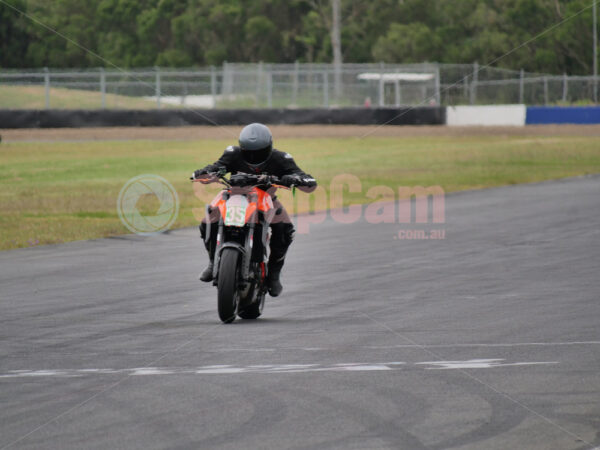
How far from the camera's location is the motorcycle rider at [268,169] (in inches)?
340

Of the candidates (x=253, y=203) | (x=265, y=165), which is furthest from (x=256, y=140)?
(x=253, y=203)

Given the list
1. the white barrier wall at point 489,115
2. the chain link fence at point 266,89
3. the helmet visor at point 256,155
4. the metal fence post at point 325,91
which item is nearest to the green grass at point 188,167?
the white barrier wall at point 489,115

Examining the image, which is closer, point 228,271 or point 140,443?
point 140,443

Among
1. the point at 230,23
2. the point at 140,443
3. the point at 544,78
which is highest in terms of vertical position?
the point at 230,23

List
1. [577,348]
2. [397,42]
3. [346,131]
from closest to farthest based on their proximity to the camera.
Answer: [577,348] → [346,131] → [397,42]

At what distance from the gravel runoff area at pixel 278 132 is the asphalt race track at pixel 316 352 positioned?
91.0ft

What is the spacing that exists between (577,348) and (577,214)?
1016 cm

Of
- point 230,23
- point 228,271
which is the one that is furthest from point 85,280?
point 230,23

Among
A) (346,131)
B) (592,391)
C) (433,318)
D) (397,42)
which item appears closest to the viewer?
(592,391)

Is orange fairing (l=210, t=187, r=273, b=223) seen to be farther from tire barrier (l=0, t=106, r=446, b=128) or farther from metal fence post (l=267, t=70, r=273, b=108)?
metal fence post (l=267, t=70, r=273, b=108)

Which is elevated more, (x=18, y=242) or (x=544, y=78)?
(x=544, y=78)

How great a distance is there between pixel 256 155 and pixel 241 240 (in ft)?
2.36

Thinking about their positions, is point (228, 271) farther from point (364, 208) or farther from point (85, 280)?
point (364, 208)

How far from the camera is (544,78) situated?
4944cm
